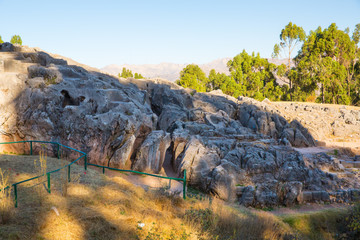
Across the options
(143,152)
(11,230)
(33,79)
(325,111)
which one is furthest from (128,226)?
(325,111)

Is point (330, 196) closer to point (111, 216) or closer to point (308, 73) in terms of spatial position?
point (111, 216)

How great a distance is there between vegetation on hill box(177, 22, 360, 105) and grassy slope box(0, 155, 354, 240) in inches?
1924

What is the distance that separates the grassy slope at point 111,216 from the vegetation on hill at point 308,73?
160ft

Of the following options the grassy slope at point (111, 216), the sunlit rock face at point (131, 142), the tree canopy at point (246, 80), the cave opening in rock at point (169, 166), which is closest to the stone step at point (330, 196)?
the sunlit rock face at point (131, 142)

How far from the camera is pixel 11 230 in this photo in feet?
20.6

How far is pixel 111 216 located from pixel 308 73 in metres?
54.6

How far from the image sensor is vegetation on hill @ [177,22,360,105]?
5275 centimetres

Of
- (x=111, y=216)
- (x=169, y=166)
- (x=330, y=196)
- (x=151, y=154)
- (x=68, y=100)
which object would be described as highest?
(x=68, y=100)

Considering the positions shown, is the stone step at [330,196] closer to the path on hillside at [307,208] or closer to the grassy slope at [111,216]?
the path on hillside at [307,208]

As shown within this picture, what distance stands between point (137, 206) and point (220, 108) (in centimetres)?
2496

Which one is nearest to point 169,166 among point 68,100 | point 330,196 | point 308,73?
point 68,100

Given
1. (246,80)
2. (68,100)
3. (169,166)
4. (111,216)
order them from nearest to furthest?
(111,216) < (68,100) < (169,166) < (246,80)

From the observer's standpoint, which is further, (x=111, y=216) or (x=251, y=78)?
(x=251, y=78)

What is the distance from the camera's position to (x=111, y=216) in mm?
7746
